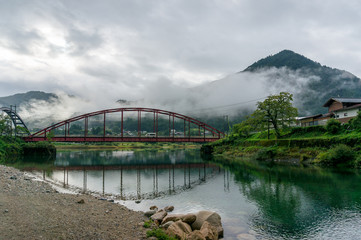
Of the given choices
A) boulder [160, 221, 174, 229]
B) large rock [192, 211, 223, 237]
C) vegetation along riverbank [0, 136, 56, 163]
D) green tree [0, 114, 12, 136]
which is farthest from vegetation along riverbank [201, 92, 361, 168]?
green tree [0, 114, 12, 136]

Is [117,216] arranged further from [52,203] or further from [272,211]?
[272,211]

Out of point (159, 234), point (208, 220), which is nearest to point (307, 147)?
point (208, 220)

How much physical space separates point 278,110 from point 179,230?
44.6 m

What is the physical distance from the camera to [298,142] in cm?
4566

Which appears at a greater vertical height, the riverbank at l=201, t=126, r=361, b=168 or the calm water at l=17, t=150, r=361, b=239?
the riverbank at l=201, t=126, r=361, b=168

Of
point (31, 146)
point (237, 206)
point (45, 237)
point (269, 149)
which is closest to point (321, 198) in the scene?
point (237, 206)

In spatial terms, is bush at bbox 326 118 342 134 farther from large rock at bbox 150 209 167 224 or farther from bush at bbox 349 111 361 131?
large rock at bbox 150 209 167 224

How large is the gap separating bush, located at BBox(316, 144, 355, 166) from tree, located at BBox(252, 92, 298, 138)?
14007 mm

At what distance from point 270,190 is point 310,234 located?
34.7 feet

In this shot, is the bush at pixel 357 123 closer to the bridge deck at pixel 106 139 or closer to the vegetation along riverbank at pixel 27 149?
the bridge deck at pixel 106 139

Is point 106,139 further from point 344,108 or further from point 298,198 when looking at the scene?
point 344,108

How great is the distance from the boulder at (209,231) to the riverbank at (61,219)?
2681 millimetres

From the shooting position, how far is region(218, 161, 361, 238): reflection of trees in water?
13570mm

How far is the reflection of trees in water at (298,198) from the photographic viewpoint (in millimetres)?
13570
